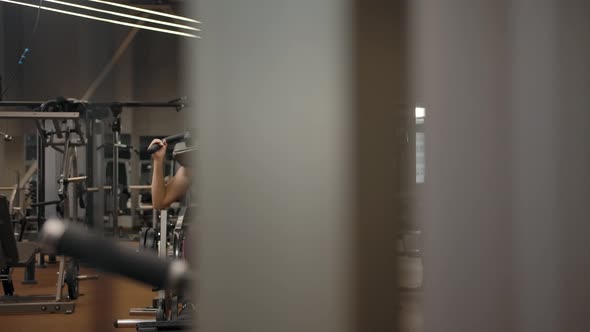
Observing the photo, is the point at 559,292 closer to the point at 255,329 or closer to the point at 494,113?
the point at 494,113

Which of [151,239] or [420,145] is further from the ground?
[420,145]

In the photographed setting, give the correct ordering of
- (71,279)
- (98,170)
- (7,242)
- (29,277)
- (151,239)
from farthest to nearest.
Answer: (29,277), (71,279), (7,242), (151,239), (98,170)

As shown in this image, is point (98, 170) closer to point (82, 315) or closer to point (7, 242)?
point (7, 242)

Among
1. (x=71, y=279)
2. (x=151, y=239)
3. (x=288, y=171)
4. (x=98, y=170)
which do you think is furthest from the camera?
(x=71, y=279)

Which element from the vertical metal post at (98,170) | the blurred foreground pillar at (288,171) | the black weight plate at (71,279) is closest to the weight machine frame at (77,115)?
the vertical metal post at (98,170)

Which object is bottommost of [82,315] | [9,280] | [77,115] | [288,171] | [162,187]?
[82,315]

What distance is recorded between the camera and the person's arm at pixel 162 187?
145 inches

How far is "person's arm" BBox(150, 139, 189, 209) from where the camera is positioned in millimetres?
3680

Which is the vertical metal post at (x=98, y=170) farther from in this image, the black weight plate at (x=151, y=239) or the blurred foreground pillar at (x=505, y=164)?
the blurred foreground pillar at (x=505, y=164)

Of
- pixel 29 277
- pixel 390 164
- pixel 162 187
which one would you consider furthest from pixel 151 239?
pixel 390 164

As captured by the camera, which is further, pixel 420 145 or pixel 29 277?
pixel 29 277

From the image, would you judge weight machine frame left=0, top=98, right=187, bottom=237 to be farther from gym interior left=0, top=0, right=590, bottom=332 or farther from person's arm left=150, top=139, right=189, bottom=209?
gym interior left=0, top=0, right=590, bottom=332

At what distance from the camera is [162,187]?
3721 mm

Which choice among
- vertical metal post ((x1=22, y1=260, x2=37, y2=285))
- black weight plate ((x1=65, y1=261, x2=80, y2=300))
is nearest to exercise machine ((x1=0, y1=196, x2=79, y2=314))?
black weight plate ((x1=65, y1=261, x2=80, y2=300))
